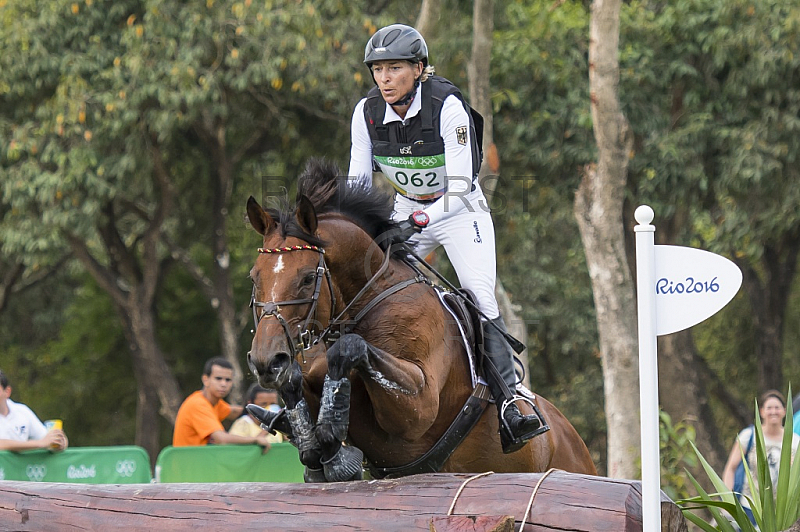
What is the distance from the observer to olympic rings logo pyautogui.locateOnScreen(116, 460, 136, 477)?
7.36 meters

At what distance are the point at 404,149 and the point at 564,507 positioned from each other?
212cm

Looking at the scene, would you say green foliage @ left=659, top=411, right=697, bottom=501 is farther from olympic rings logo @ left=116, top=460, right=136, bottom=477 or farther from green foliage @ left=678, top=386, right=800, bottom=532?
olympic rings logo @ left=116, top=460, right=136, bottom=477

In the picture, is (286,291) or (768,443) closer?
(286,291)

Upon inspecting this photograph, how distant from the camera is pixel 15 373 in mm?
20531

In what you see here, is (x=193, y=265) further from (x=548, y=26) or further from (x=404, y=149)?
(x=404, y=149)

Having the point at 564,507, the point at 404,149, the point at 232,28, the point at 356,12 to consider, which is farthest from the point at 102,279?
the point at 564,507

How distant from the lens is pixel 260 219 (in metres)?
4.24

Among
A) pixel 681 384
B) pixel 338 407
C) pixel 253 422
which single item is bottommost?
pixel 681 384

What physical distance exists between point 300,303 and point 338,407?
1.47 ft

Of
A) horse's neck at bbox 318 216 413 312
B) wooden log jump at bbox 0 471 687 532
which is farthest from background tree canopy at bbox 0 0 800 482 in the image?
wooden log jump at bbox 0 471 687 532

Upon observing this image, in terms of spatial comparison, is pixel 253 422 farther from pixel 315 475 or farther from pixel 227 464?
pixel 315 475

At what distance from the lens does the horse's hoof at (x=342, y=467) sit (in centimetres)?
398

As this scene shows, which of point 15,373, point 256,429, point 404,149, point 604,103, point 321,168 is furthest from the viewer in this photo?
point 15,373

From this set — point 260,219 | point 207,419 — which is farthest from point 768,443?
point 260,219
